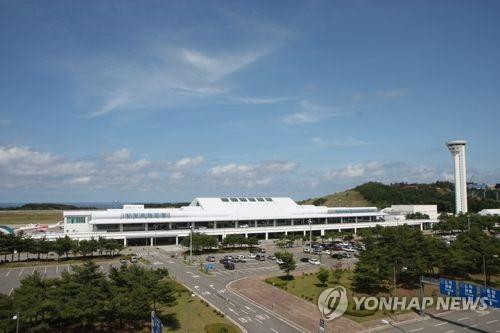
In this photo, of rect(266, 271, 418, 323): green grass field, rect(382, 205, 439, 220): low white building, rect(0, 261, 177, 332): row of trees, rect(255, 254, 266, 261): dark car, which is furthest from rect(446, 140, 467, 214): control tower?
rect(0, 261, 177, 332): row of trees

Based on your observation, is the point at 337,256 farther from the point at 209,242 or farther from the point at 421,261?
the point at 421,261

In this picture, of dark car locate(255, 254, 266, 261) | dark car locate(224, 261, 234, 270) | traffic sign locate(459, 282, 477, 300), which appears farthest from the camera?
dark car locate(255, 254, 266, 261)

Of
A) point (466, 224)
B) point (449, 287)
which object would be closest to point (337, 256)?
point (449, 287)

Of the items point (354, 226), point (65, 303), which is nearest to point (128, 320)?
point (65, 303)

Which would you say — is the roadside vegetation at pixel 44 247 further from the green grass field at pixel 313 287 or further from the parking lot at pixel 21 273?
the green grass field at pixel 313 287

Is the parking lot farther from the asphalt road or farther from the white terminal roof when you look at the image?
the asphalt road

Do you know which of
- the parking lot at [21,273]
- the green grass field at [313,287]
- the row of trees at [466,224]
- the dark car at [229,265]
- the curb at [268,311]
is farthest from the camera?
the row of trees at [466,224]

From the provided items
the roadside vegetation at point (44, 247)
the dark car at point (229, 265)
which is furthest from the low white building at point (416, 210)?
the roadside vegetation at point (44, 247)
